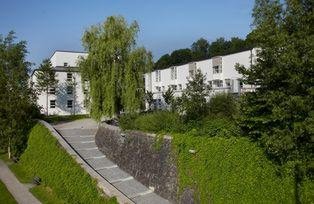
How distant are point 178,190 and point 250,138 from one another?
15.4 feet

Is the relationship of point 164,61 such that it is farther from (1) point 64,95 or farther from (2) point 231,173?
(2) point 231,173

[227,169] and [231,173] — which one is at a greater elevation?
[227,169]

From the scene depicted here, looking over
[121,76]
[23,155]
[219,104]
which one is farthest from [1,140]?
[219,104]

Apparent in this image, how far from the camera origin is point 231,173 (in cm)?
1526

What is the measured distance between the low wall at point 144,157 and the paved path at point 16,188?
17.0ft

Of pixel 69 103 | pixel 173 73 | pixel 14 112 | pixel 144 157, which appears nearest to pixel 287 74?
pixel 144 157

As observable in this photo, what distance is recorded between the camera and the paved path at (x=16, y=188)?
21125 millimetres

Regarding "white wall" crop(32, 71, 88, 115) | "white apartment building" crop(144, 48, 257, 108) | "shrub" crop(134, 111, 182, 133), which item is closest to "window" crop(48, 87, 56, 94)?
"white wall" crop(32, 71, 88, 115)

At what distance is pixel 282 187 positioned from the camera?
1327 centimetres

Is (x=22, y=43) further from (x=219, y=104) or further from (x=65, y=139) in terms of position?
(x=219, y=104)

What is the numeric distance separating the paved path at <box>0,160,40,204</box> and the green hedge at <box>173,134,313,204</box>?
8.67 m

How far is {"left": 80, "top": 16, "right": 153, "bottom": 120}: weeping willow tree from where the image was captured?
27641 mm

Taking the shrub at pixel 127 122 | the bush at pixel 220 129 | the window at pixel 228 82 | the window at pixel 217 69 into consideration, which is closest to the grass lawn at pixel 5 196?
the shrub at pixel 127 122

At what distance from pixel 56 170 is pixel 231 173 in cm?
1203
